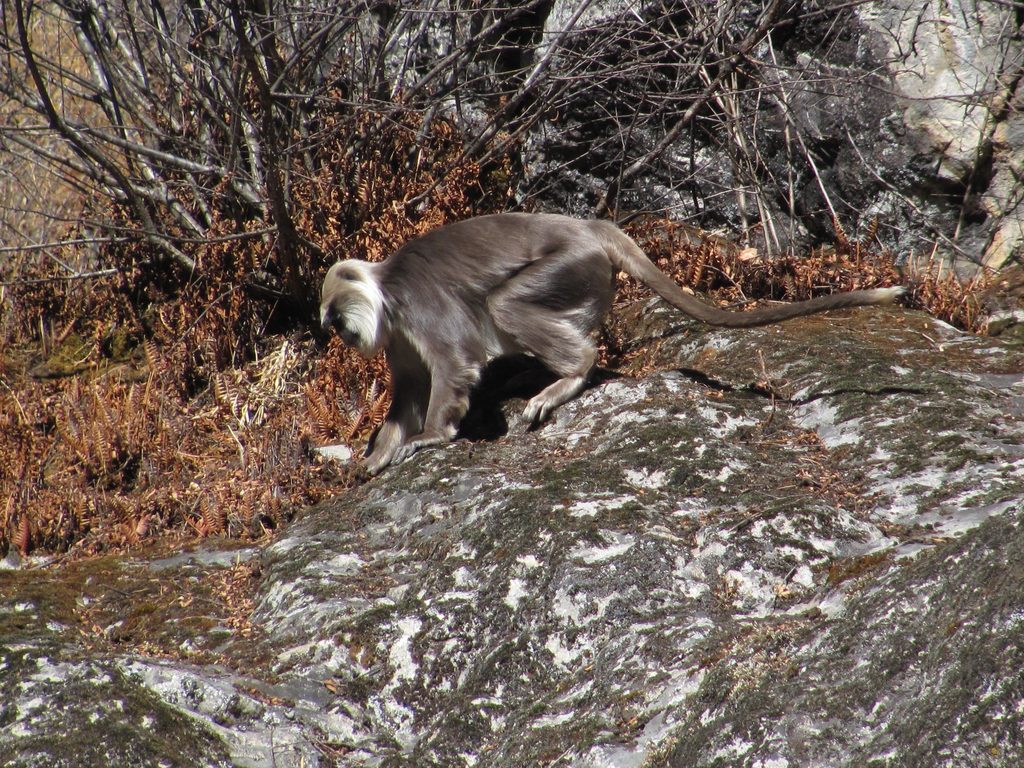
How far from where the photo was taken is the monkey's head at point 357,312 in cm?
619

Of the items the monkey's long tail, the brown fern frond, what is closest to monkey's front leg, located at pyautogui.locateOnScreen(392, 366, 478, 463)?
the monkey's long tail

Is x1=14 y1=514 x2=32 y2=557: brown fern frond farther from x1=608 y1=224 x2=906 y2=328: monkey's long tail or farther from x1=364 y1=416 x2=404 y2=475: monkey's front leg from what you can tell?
x1=608 y1=224 x2=906 y2=328: monkey's long tail

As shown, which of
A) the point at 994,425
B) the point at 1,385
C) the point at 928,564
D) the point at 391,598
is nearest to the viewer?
the point at 928,564

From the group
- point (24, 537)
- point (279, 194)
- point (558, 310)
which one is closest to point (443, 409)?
point (558, 310)

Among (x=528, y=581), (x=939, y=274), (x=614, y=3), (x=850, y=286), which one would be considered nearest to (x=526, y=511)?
(x=528, y=581)

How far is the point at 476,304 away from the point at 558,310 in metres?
0.59

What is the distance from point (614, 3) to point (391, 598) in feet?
19.6

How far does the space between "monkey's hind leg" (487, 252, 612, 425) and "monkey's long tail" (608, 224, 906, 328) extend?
177 millimetres

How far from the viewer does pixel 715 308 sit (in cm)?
589

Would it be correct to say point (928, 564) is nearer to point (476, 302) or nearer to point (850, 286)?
point (476, 302)

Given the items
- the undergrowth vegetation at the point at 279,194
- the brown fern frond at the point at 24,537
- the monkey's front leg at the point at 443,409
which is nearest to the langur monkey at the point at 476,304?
the monkey's front leg at the point at 443,409

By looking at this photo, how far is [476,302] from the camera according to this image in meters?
6.40

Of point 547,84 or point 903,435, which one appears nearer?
point 903,435

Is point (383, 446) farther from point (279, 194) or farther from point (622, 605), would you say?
point (622, 605)
